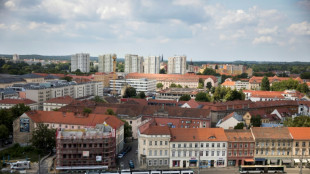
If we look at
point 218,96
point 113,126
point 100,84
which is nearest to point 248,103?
point 218,96

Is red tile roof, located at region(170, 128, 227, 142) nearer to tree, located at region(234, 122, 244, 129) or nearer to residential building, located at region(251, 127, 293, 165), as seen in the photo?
residential building, located at region(251, 127, 293, 165)

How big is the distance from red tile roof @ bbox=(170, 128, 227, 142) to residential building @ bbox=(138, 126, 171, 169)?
1.69 meters

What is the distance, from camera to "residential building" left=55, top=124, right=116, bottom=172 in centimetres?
4716

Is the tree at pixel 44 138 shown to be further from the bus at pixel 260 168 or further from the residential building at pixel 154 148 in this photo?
the bus at pixel 260 168

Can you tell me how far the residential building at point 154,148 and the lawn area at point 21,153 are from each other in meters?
18.1

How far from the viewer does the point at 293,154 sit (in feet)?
171

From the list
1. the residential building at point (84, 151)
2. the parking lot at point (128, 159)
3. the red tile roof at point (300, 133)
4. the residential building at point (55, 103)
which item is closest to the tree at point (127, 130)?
the parking lot at point (128, 159)

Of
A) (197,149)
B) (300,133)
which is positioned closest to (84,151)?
(197,149)

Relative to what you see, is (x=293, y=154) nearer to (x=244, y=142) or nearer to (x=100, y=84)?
(x=244, y=142)

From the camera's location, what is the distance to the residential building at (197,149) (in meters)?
50.1

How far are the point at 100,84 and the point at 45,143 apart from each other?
82.3 metres

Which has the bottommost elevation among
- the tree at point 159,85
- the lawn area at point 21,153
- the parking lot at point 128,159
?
the parking lot at point 128,159

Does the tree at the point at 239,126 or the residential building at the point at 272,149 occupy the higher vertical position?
the tree at the point at 239,126

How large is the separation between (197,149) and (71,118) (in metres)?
25.6
